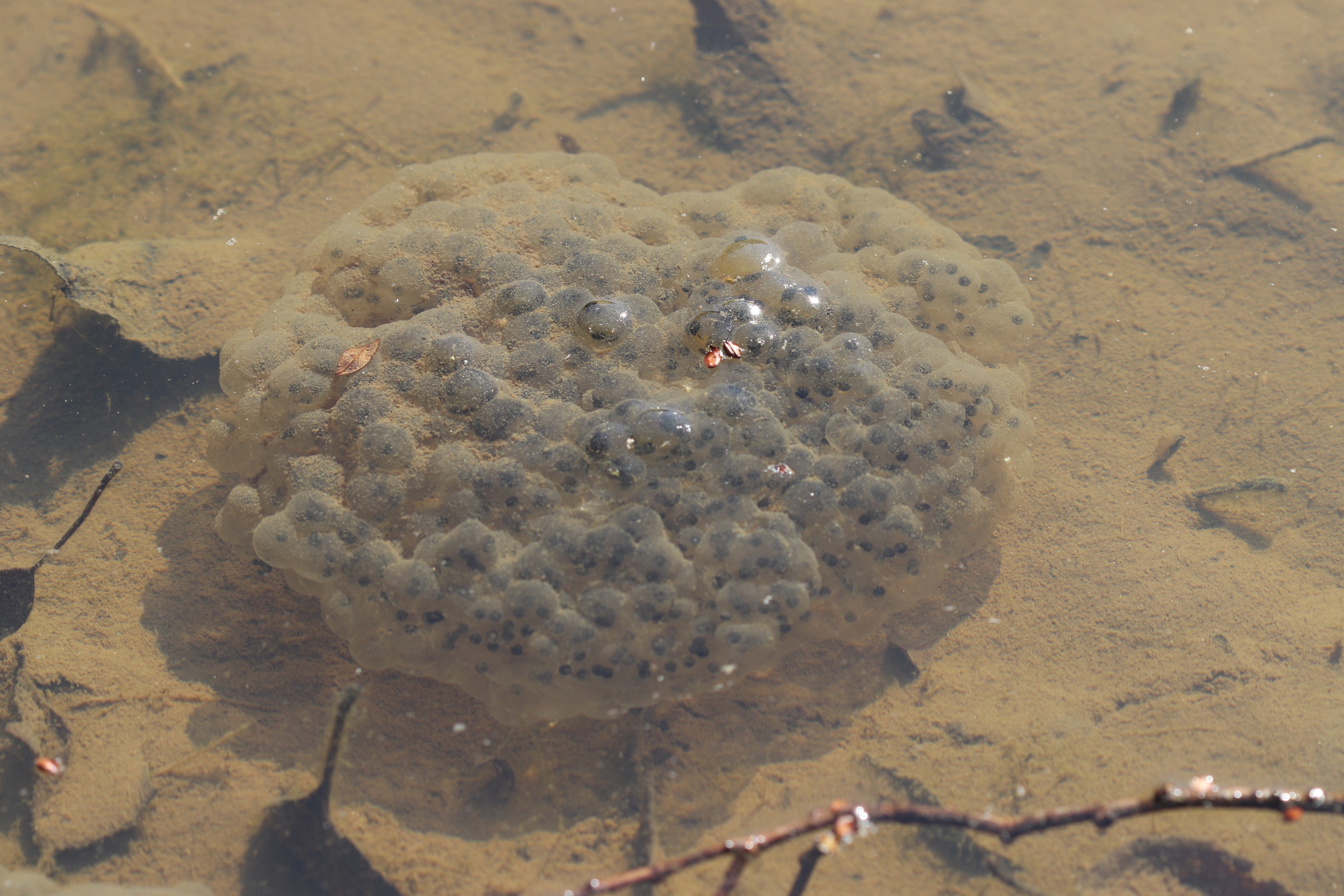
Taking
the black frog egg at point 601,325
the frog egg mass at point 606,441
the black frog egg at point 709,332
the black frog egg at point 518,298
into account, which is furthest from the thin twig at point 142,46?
the black frog egg at point 709,332

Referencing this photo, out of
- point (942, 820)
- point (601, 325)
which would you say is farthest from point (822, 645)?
point (601, 325)

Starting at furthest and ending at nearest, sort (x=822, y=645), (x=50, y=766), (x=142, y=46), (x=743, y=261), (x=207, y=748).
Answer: (x=142, y=46) → (x=743, y=261) → (x=822, y=645) → (x=207, y=748) → (x=50, y=766)

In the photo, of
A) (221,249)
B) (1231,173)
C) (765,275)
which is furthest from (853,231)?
(221,249)

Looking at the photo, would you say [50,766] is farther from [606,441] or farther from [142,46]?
[142,46]

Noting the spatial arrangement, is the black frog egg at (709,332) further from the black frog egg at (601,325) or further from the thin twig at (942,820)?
the thin twig at (942,820)

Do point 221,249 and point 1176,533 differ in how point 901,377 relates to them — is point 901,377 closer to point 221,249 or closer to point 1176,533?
point 1176,533

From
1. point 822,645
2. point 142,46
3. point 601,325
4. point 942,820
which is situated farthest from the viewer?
point 142,46
